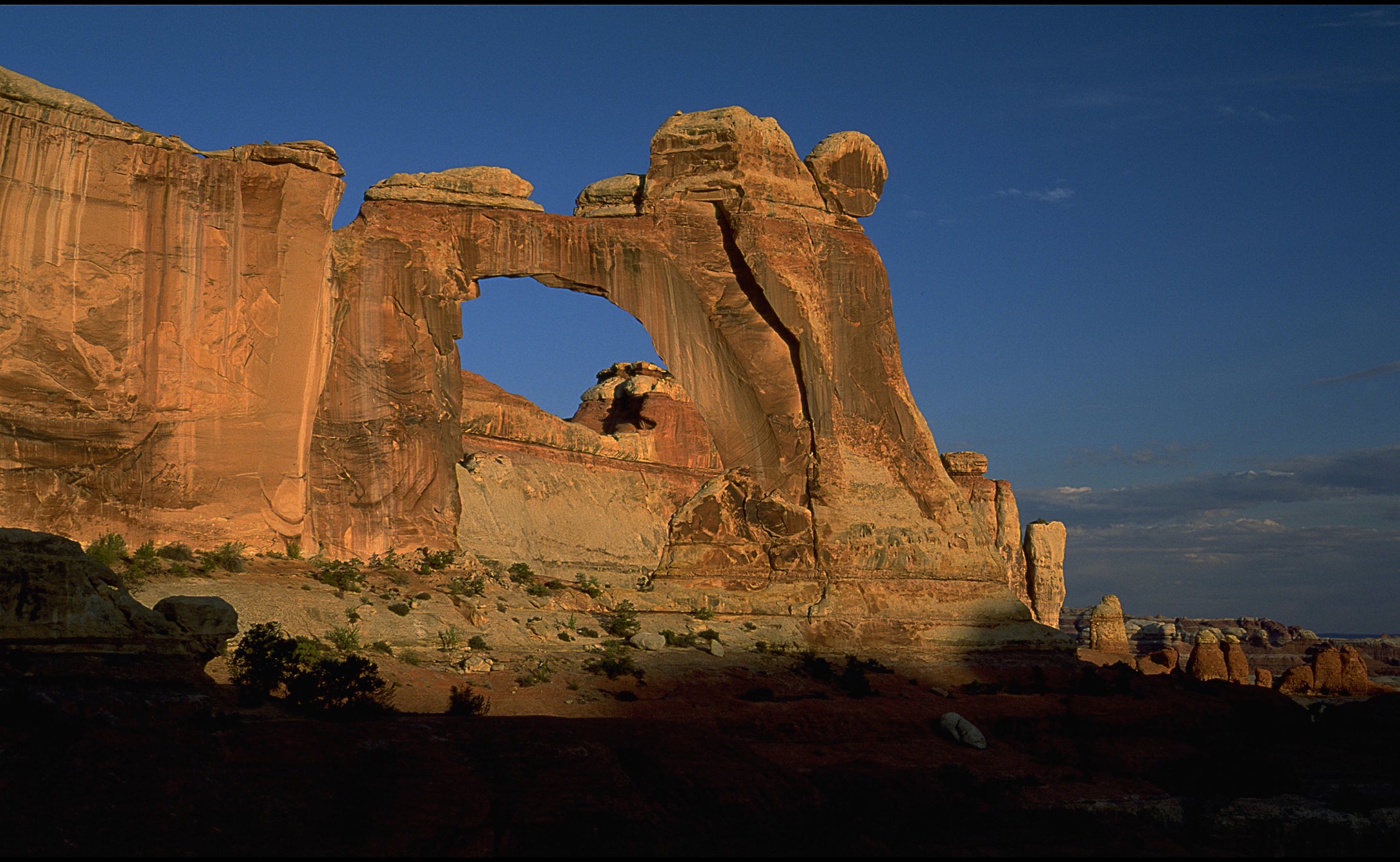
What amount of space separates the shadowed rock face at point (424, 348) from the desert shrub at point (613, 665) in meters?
3.72

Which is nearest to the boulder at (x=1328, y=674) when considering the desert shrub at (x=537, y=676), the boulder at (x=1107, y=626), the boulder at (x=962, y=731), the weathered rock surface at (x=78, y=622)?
the boulder at (x=1107, y=626)

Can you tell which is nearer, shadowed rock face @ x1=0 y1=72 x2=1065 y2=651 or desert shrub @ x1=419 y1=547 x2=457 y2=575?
shadowed rock face @ x1=0 y1=72 x2=1065 y2=651

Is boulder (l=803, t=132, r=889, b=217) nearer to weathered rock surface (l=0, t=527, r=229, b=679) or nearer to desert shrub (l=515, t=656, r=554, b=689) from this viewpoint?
desert shrub (l=515, t=656, r=554, b=689)

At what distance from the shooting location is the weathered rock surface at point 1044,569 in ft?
168

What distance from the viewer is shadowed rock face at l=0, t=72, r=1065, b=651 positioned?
18672 mm

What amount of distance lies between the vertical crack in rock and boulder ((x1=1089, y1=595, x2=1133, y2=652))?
26.1 metres

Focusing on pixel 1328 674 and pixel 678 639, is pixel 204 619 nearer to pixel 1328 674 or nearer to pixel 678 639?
pixel 678 639

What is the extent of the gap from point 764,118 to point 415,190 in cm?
710

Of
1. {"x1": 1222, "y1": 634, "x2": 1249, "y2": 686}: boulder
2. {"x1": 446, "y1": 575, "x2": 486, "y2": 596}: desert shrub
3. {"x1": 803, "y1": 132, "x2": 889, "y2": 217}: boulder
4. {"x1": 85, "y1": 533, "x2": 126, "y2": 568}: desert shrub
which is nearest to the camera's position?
{"x1": 85, "y1": 533, "x2": 126, "y2": 568}: desert shrub

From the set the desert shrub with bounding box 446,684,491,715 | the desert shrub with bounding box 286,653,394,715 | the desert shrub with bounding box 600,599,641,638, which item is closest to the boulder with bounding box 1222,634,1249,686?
the desert shrub with bounding box 600,599,641,638

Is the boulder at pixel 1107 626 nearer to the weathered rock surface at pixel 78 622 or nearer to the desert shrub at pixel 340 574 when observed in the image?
the desert shrub at pixel 340 574

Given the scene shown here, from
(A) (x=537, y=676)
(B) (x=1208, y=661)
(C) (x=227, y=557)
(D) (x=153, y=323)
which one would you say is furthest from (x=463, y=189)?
(B) (x=1208, y=661)

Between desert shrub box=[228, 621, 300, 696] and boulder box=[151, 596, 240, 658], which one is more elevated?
boulder box=[151, 596, 240, 658]

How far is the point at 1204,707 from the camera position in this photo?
2042 centimetres
